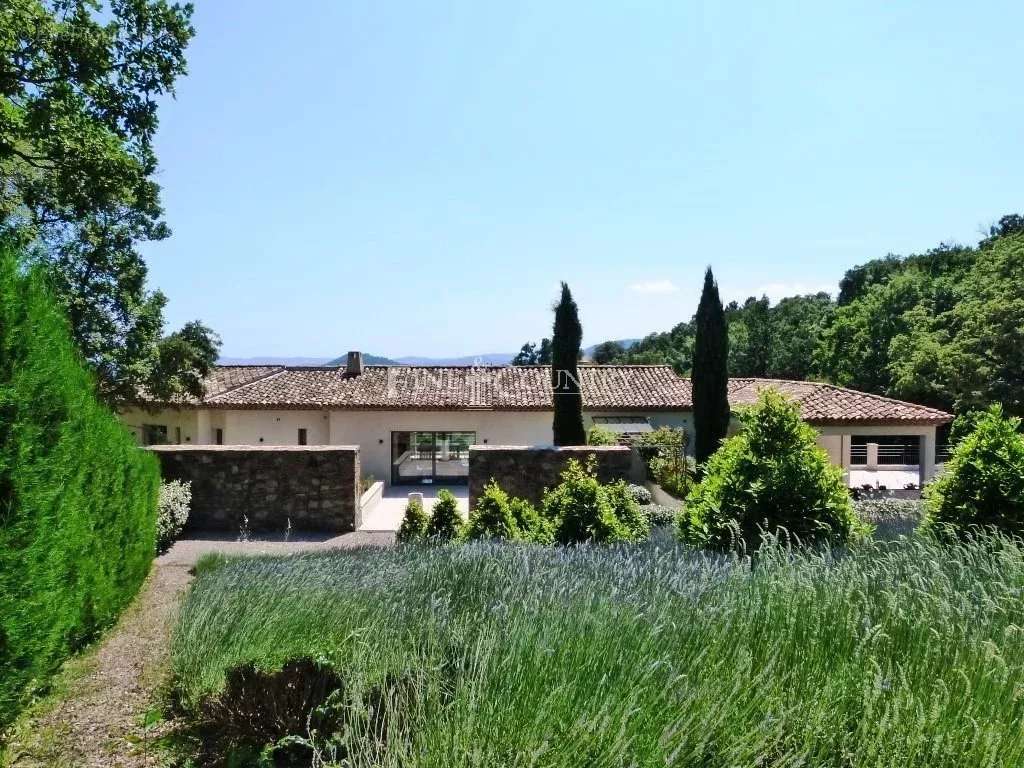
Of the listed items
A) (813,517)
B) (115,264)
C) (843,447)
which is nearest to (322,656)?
(813,517)

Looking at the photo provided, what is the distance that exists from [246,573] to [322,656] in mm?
2787

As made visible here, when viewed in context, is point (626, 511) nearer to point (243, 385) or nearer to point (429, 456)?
point (429, 456)

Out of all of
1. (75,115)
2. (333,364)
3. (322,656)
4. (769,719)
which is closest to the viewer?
(769,719)

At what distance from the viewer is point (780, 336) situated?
2096 inches

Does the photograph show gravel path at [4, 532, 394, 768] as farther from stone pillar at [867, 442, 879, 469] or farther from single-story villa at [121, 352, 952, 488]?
stone pillar at [867, 442, 879, 469]

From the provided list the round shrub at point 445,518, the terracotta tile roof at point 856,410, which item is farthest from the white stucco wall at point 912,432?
the round shrub at point 445,518

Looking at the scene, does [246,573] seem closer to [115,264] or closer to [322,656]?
[322,656]

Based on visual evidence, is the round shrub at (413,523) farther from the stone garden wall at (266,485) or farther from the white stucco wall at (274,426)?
the white stucco wall at (274,426)

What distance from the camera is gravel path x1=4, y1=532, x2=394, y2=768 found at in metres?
3.51

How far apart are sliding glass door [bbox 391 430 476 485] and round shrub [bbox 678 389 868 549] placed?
1654cm

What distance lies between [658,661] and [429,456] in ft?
68.4

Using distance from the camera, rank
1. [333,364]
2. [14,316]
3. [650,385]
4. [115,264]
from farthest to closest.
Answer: [333,364]
[650,385]
[115,264]
[14,316]

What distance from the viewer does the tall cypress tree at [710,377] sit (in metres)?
16.8

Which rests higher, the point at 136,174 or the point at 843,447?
the point at 136,174
